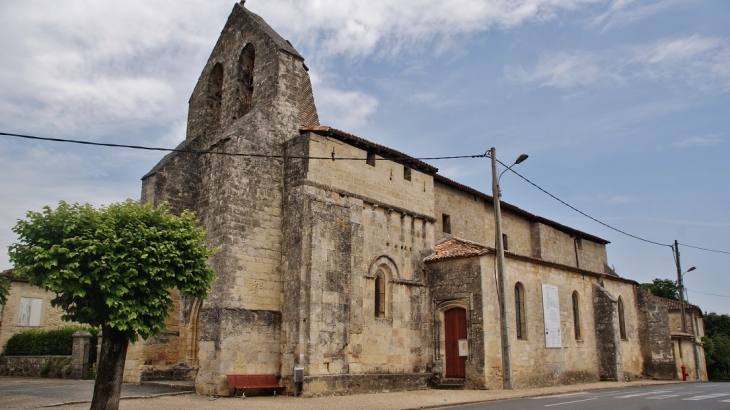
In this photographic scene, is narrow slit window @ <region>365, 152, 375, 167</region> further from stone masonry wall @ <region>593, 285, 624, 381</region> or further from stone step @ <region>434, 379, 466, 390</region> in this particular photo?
stone masonry wall @ <region>593, 285, 624, 381</region>

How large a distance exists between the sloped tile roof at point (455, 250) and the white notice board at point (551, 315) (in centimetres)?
362

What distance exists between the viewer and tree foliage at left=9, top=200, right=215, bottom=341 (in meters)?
10.9

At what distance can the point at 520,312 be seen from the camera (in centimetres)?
2098

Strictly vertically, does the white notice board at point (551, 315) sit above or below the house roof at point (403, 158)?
below

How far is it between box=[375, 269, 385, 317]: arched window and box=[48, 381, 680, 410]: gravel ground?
9.16 feet

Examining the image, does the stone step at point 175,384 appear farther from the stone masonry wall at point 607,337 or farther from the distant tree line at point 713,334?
the distant tree line at point 713,334

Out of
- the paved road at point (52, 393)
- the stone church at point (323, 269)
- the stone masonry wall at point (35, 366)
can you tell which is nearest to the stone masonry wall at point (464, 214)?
the stone church at point (323, 269)

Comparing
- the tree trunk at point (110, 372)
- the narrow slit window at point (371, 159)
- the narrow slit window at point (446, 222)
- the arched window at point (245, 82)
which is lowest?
the tree trunk at point (110, 372)

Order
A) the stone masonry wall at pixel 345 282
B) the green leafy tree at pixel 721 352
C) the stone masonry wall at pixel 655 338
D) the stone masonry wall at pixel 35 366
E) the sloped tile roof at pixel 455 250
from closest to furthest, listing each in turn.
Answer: the stone masonry wall at pixel 345 282 < the sloped tile roof at pixel 455 250 < the stone masonry wall at pixel 35 366 < the stone masonry wall at pixel 655 338 < the green leafy tree at pixel 721 352

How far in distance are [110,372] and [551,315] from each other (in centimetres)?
1640

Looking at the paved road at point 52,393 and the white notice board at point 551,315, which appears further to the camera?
the white notice board at point 551,315

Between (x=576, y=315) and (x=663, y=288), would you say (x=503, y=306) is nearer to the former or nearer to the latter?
(x=576, y=315)

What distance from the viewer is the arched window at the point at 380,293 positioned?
62.3 feet

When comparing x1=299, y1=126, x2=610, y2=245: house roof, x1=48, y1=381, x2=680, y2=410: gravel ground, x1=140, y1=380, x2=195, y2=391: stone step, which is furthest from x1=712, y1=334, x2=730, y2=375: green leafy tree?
x1=140, y1=380, x2=195, y2=391: stone step
